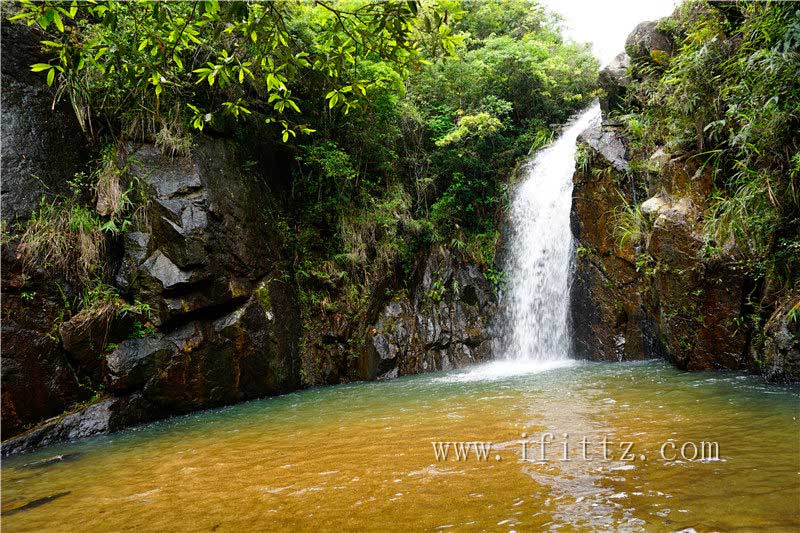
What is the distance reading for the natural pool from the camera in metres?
2.35

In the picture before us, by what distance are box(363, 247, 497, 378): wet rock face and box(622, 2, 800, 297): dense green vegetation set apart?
4.94 meters

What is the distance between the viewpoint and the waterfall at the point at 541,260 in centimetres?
948

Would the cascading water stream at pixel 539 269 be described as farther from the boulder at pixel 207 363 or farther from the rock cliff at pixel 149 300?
the boulder at pixel 207 363

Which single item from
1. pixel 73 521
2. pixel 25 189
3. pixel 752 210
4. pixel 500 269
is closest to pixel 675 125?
pixel 752 210

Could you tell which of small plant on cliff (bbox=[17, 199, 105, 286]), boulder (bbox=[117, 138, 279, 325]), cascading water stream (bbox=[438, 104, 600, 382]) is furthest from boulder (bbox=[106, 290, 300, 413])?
cascading water stream (bbox=[438, 104, 600, 382])

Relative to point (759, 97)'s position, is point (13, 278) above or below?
below

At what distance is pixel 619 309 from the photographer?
8.41m

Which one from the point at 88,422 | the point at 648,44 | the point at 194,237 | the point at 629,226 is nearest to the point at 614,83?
the point at 648,44

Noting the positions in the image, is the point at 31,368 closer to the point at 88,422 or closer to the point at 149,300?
the point at 88,422

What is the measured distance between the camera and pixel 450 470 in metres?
3.08

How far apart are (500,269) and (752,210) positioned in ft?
18.6

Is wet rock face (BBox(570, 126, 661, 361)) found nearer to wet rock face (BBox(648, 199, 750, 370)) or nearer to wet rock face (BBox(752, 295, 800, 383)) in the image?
wet rock face (BBox(648, 199, 750, 370))

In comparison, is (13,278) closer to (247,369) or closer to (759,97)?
(247,369)

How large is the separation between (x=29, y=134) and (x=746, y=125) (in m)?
9.39
